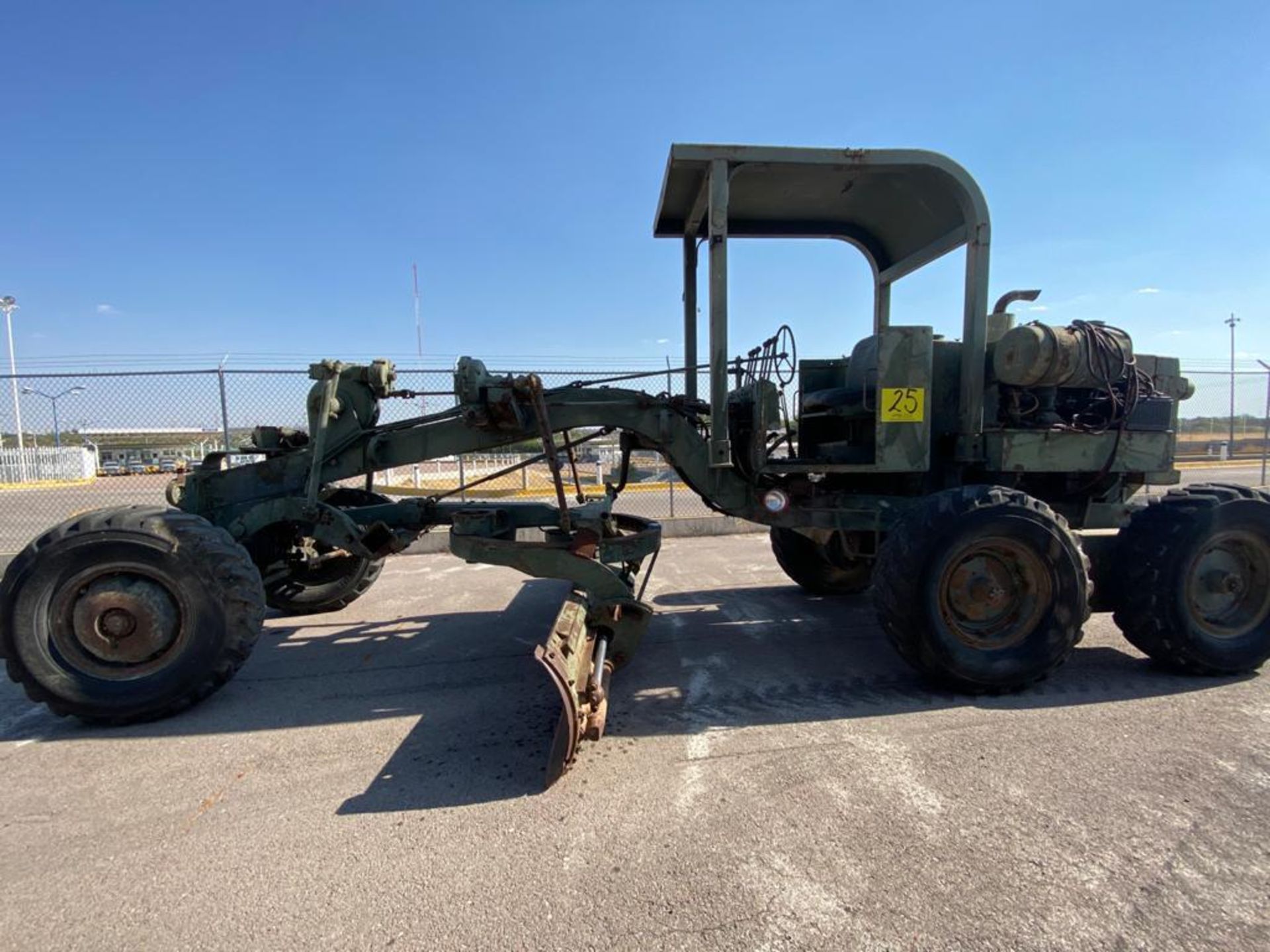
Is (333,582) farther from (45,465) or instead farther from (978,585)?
(45,465)

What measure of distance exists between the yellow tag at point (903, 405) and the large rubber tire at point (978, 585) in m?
0.58

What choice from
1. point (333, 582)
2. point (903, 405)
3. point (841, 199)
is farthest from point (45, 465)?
point (903, 405)

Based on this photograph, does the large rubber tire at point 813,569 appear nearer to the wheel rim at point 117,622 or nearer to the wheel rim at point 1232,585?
the wheel rim at point 1232,585

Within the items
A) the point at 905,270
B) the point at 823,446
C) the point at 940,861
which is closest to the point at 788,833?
the point at 940,861

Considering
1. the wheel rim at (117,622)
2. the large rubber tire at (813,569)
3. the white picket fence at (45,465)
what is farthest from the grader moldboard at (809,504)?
the white picket fence at (45,465)

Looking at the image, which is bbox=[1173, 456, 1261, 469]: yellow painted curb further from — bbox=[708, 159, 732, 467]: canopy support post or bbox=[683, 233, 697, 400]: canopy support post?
bbox=[708, 159, 732, 467]: canopy support post

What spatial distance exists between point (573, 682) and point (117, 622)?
107 inches

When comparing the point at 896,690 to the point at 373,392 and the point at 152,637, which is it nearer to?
the point at 373,392

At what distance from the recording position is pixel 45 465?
21281mm

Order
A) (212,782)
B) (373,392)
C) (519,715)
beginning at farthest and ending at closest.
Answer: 1. (373,392)
2. (519,715)
3. (212,782)

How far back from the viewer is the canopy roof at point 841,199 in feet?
12.8

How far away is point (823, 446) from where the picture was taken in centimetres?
463

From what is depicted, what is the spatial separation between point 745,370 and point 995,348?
1669mm

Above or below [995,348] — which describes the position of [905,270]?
above
